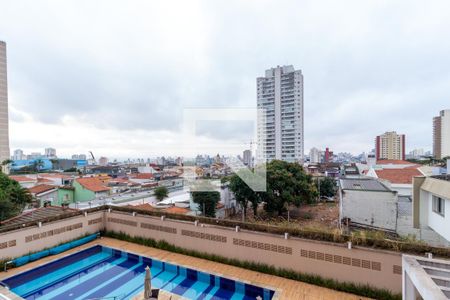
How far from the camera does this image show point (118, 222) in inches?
302

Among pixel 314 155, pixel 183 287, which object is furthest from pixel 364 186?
pixel 314 155

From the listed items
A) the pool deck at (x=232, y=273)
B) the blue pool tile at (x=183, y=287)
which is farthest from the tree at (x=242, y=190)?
the blue pool tile at (x=183, y=287)

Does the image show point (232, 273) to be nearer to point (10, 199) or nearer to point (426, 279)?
point (426, 279)

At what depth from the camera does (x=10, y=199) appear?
11.7 m

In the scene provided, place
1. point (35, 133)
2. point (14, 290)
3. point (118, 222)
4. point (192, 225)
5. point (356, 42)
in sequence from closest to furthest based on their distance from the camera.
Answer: point (14, 290) → point (192, 225) → point (118, 222) → point (356, 42) → point (35, 133)

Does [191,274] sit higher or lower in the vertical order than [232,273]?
lower

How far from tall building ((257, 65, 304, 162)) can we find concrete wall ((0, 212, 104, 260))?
1254 inches

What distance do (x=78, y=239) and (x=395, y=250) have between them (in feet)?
27.8

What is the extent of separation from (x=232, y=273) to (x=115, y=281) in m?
2.97

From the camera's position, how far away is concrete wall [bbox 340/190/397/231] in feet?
30.8

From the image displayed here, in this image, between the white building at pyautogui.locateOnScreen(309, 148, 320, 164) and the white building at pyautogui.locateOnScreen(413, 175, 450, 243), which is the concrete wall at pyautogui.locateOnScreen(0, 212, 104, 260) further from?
the white building at pyautogui.locateOnScreen(309, 148, 320, 164)

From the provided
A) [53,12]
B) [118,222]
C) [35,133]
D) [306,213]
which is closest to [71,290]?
[118,222]

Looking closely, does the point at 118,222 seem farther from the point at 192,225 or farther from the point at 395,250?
the point at 395,250

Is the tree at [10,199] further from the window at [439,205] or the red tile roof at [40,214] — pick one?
the window at [439,205]
